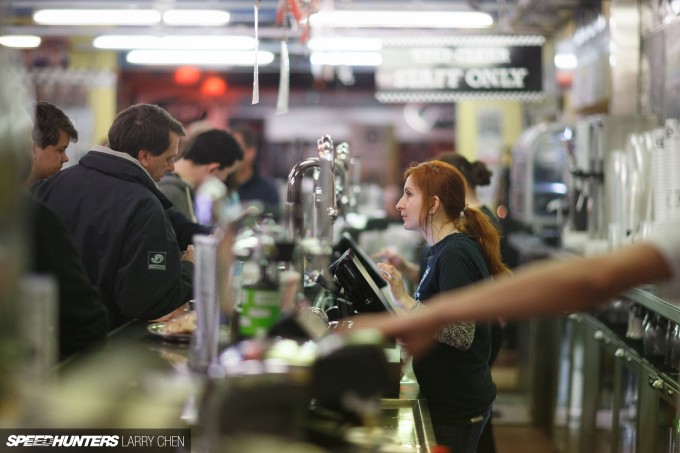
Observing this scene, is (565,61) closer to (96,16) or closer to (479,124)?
(479,124)

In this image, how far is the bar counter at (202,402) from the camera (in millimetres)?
1716

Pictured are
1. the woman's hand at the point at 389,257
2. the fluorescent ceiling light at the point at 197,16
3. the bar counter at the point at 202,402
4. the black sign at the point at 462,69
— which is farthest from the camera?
the black sign at the point at 462,69

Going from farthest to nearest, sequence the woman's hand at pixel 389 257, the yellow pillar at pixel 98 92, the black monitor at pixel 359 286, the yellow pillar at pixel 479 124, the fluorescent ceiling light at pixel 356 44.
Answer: the yellow pillar at pixel 479 124 < the yellow pillar at pixel 98 92 < the fluorescent ceiling light at pixel 356 44 < the woman's hand at pixel 389 257 < the black monitor at pixel 359 286

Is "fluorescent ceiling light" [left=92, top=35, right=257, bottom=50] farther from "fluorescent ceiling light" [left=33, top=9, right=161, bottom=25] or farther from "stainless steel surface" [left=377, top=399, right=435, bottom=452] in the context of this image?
"stainless steel surface" [left=377, top=399, right=435, bottom=452]

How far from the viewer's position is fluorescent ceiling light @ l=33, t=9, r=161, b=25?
7.10 m

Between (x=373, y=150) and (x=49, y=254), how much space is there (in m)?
13.1

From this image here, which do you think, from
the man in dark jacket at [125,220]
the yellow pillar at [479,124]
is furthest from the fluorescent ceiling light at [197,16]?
the yellow pillar at [479,124]

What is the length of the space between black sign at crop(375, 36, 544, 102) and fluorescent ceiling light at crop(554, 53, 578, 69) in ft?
6.05

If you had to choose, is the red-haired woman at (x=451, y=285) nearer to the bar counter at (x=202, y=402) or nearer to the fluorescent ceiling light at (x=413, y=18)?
the bar counter at (x=202, y=402)

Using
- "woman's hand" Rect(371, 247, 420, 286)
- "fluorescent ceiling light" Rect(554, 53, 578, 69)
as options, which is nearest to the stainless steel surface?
"woman's hand" Rect(371, 247, 420, 286)

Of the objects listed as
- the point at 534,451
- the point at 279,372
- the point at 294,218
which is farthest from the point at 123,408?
the point at 534,451

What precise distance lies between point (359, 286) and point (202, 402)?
4.60ft

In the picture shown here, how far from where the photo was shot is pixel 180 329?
288cm

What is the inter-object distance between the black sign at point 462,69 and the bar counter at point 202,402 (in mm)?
5074
